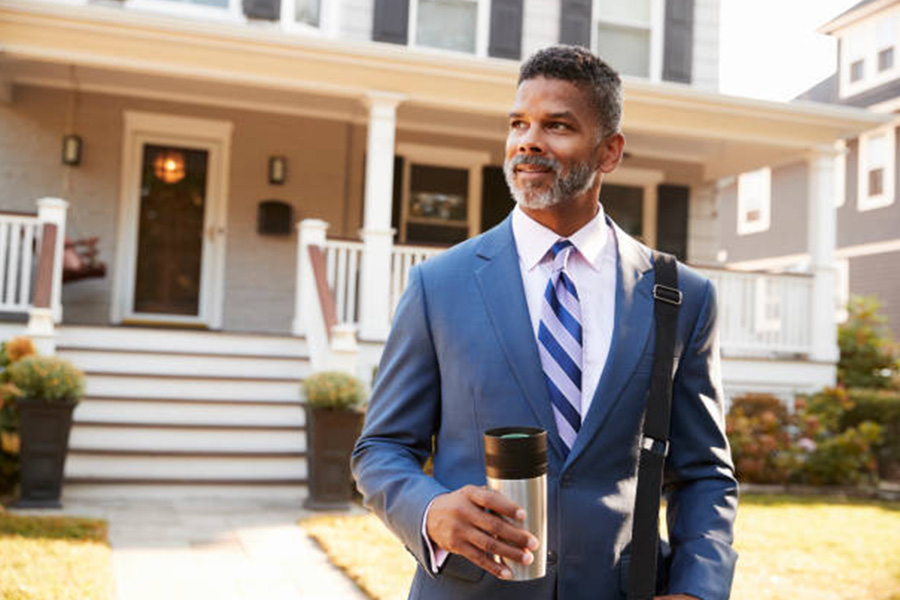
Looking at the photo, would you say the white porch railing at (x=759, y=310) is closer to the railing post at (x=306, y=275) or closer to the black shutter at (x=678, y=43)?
the railing post at (x=306, y=275)

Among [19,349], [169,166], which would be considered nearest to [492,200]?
[169,166]

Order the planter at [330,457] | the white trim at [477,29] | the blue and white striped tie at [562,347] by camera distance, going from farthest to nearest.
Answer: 1. the white trim at [477,29]
2. the planter at [330,457]
3. the blue and white striped tie at [562,347]

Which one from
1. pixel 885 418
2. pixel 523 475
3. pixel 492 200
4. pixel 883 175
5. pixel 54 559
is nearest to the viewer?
pixel 523 475

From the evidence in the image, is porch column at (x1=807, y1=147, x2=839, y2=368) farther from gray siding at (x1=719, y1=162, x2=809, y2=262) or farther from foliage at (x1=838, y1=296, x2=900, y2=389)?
gray siding at (x1=719, y1=162, x2=809, y2=262)

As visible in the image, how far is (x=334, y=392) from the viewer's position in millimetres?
7367

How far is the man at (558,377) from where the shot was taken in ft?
5.10

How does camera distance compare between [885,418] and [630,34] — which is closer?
[885,418]

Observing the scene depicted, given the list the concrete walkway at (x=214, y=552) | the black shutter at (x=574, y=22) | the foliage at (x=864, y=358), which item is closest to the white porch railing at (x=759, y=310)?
the foliage at (x=864, y=358)

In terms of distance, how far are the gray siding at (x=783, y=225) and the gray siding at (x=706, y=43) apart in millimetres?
8343

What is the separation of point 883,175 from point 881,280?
2.01 meters

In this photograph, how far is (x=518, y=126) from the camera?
176 cm

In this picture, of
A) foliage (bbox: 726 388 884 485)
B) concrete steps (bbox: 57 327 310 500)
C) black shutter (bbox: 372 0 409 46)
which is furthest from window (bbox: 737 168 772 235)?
concrete steps (bbox: 57 327 310 500)

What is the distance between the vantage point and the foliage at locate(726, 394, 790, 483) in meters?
9.25

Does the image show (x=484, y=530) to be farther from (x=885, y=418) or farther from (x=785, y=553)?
(x=885, y=418)
